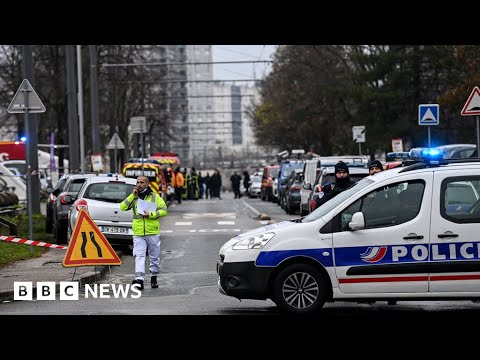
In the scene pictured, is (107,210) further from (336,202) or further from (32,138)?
(336,202)

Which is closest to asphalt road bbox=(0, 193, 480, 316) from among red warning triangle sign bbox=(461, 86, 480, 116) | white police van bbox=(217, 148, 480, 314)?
white police van bbox=(217, 148, 480, 314)

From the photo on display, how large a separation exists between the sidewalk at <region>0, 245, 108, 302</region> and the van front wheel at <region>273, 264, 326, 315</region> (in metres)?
4.53

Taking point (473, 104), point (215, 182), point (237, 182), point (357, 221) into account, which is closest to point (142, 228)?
point (357, 221)

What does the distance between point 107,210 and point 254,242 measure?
979cm

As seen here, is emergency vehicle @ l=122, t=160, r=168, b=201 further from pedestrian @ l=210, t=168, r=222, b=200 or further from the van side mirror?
the van side mirror

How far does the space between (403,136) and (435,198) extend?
161 feet

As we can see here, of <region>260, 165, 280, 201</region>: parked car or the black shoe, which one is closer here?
the black shoe

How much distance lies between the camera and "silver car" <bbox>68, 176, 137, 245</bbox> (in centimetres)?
2156

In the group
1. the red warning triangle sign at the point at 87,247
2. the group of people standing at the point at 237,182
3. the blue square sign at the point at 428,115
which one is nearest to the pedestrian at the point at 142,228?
the red warning triangle sign at the point at 87,247

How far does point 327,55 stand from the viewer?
2675 inches

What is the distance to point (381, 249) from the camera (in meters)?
11.9
